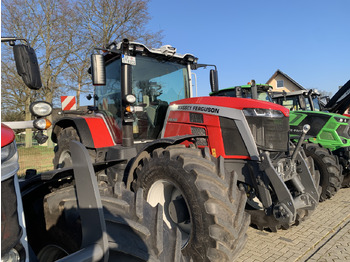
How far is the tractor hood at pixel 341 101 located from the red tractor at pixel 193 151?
4093mm

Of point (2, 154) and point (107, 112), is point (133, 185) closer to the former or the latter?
point (107, 112)

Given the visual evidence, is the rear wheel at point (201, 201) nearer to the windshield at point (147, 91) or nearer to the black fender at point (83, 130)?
the windshield at point (147, 91)

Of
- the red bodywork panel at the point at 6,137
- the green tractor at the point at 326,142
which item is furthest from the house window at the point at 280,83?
the red bodywork panel at the point at 6,137

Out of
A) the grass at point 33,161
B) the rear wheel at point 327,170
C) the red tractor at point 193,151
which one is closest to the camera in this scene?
the red tractor at point 193,151

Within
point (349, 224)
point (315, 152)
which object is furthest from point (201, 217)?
point (315, 152)

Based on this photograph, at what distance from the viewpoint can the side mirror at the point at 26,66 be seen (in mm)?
1881

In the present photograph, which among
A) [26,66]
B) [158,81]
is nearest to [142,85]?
[158,81]

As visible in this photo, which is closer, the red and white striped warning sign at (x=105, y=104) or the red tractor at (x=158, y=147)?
the red tractor at (x=158, y=147)

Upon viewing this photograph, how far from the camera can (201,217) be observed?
Answer: 8.21 feet

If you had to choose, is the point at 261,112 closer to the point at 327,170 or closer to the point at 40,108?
the point at 40,108

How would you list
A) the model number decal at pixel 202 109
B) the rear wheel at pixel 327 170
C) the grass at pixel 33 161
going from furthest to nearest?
the grass at pixel 33 161 < the rear wheel at pixel 327 170 < the model number decal at pixel 202 109

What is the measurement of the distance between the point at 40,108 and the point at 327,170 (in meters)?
5.15

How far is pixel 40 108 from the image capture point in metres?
1.61

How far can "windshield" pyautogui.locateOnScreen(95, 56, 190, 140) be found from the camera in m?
4.00
